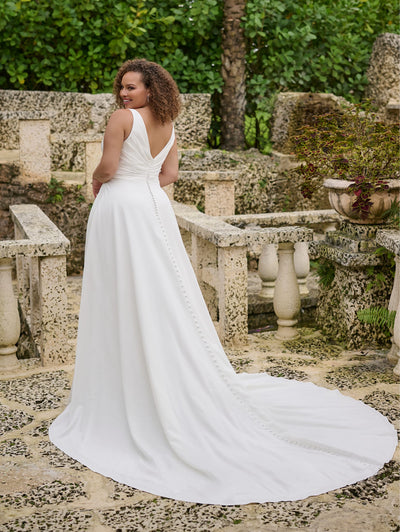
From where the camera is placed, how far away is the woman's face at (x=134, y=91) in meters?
Answer: 3.69

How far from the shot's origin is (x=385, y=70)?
923 centimetres

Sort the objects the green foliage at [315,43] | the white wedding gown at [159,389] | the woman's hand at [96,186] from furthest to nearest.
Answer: the green foliage at [315,43], the woman's hand at [96,186], the white wedding gown at [159,389]

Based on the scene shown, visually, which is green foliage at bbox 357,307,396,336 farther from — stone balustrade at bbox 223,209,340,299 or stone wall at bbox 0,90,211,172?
stone wall at bbox 0,90,211,172

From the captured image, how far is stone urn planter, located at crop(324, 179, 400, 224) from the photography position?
5.11 meters

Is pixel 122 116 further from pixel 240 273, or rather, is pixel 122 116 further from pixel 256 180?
pixel 256 180

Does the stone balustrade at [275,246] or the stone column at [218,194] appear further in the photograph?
the stone column at [218,194]

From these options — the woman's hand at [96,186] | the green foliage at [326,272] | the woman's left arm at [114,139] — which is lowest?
the green foliage at [326,272]

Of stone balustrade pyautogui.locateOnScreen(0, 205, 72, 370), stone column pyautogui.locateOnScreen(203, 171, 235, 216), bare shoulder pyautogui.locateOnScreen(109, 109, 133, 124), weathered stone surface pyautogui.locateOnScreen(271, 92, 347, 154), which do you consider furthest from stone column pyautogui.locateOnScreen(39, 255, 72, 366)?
weathered stone surface pyautogui.locateOnScreen(271, 92, 347, 154)

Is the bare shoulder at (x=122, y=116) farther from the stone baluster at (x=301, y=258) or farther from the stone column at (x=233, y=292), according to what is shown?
the stone baluster at (x=301, y=258)

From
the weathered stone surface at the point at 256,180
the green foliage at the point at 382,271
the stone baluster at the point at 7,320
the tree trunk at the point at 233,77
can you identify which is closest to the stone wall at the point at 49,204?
the weathered stone surface at the point at 256,180

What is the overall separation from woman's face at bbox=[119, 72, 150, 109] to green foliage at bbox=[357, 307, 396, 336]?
7.07 ft

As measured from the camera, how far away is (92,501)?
317 centimetres

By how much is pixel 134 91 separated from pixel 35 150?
12.8ft

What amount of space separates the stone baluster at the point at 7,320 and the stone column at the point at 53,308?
0.20 m
